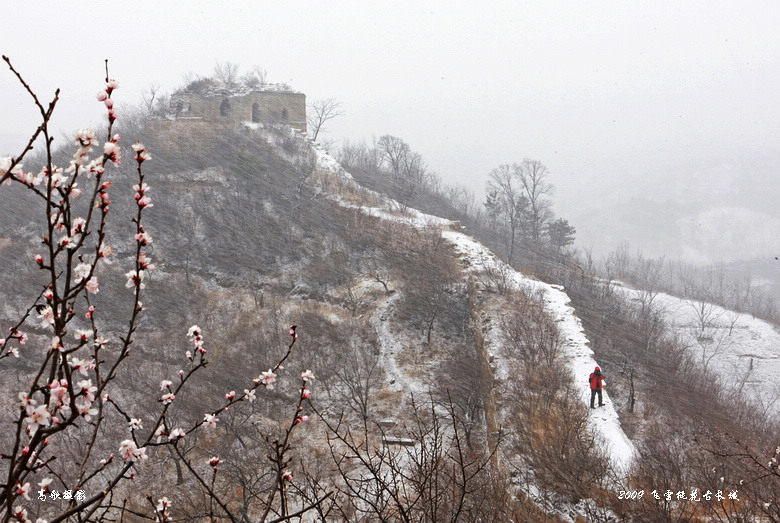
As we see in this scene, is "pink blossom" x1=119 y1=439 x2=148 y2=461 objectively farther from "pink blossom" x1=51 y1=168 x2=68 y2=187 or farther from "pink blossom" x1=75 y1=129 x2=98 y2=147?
"pink blossom" x1=75 y1=129 x2=98 y2=147

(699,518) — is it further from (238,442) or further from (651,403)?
(238,442)

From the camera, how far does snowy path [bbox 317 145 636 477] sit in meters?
8.76

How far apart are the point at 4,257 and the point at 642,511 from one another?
2397 centimetres

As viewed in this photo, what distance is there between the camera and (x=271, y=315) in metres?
18.2

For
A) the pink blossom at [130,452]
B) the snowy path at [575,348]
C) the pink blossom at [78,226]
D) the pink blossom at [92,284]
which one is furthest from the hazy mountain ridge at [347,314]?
the pink blossom at [78,226]

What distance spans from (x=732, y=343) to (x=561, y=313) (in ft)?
42.3

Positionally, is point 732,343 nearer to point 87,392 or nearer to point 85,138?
point 87,392

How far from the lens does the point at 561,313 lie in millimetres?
14125

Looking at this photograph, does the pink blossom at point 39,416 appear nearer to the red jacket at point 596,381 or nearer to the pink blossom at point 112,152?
the pink blossom at point 112,152

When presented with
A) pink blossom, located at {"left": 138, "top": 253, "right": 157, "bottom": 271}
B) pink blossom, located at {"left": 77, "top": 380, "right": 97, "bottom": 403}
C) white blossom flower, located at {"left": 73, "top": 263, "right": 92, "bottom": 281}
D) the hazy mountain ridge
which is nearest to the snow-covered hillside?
the hazy mountain ridge

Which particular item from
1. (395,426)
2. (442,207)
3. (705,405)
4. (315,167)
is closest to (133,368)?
(395,426)

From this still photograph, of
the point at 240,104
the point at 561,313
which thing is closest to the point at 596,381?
the point at 561,313

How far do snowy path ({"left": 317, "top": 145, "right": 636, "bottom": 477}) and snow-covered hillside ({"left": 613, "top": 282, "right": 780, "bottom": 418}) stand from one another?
6612mm

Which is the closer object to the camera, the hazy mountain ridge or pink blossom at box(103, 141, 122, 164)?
pink blossom at box(103, 141, 122, 164)
